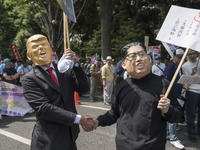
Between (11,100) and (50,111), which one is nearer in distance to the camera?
(50,111)

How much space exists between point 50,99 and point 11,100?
4.99 meters

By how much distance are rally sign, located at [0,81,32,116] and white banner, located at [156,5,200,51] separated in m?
5.38

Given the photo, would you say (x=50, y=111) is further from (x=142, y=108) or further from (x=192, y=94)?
(x=192, y=94)

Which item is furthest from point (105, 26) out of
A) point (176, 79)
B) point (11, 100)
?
point (176, 79)

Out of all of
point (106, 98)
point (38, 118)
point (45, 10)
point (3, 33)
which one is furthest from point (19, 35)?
point (38, 118)

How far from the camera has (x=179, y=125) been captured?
17.5 ft

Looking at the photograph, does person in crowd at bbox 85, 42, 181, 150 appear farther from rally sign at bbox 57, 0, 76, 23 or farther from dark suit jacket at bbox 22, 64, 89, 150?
rally sign at bbox 57, 0, 76, 23

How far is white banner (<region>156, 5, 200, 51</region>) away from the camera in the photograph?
200cm

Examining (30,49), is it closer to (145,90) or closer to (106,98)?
(145,90)

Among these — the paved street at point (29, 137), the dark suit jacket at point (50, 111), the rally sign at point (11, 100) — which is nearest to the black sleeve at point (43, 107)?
the dark suit jacket at point (50, 111)

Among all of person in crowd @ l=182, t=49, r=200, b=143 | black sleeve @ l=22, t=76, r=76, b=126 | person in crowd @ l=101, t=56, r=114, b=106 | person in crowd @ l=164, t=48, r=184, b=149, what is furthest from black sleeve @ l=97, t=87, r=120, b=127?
person in crowd @ l=101, t=56, r=114, b=106

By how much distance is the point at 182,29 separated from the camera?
203 centimetres

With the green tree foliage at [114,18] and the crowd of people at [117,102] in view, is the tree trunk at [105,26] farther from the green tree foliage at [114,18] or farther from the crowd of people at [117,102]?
the crowd of people at [117,102]

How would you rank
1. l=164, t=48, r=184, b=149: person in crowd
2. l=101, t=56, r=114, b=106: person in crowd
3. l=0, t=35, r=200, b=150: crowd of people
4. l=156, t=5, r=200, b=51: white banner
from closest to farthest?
l=0, t=35, r=200, b=150: crowd of people < l=156, t=5, r=200, b=51: white banner < l=164, t=48, r=184, b=149: person in crowd < l=101, t=56, r=114, b=106: person in crowd
